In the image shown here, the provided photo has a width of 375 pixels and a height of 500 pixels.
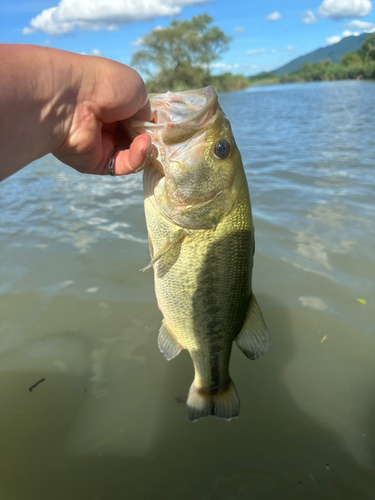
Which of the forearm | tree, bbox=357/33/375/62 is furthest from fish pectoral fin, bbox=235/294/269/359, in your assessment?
tree, bbox=357/33/375/62

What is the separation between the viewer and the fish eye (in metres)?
1.98


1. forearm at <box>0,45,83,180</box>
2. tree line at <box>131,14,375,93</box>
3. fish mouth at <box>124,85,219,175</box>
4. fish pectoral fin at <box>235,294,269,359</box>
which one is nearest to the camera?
forearm at <box>0,45,83,180</box>

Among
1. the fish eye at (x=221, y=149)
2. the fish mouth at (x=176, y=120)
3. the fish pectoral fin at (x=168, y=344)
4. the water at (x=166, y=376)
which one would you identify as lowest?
the water at (x=166, y=376)

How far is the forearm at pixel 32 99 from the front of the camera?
146cm

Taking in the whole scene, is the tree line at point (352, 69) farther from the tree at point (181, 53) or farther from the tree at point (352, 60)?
the tree at point (181, 53)

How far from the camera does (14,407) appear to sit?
271 centimetres

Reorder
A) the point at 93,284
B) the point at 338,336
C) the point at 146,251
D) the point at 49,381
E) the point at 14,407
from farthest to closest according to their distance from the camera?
1. the point at 146,251
2. the point at 93,284
3. the point at 338,336
4. the point at 49,381
5. the point at 14,407

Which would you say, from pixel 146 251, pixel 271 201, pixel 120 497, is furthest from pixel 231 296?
pixel 271 201

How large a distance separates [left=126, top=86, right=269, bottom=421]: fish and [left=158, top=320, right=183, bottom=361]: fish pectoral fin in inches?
6.6

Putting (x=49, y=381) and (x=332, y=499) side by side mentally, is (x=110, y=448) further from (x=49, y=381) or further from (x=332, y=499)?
(x=332, y=499)

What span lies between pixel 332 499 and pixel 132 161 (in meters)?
2.49

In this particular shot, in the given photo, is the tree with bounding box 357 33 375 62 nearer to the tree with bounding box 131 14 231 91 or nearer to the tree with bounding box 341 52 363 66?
the tree with bounding box 341 52 363 66

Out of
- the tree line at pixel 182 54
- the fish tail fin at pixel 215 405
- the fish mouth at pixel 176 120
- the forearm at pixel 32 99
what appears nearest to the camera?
the forearm at pixel 32 99

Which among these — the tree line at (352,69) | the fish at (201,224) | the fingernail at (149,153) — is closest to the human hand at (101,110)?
the fingernail at (149,153)
